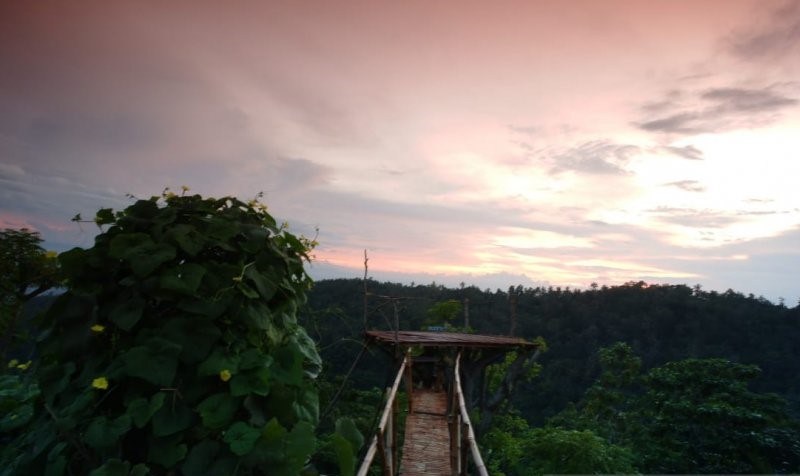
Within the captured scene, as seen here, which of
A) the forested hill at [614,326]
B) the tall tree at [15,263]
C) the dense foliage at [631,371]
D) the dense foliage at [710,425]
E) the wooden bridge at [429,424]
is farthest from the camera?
the forested hill at [614,326]

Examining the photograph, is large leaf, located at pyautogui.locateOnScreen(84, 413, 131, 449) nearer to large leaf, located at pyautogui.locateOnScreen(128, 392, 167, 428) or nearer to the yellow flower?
large leaf, located at pyautogui.locateOnScreen(128, 392, 167, 428)

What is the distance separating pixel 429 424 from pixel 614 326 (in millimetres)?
28669

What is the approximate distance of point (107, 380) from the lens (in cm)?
91

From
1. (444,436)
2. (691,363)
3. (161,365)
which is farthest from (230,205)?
(691,363)

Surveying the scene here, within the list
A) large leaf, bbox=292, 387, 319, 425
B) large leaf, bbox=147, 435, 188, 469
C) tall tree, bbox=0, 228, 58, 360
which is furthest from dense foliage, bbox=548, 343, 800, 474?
tall tree, bbox=0, 228, 58, 360

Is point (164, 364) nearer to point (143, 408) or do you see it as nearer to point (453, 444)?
point (143, 408)

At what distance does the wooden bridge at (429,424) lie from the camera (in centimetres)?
354

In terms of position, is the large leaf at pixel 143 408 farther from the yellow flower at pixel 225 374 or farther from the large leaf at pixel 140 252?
the large leaf at pixel 140 252

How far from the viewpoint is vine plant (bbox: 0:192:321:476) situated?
900mm

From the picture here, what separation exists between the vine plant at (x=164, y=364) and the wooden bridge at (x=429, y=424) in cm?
182

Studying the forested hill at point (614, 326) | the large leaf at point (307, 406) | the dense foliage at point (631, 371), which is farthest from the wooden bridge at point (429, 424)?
the forested hill at point (614, 326)

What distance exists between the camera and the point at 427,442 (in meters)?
5.56

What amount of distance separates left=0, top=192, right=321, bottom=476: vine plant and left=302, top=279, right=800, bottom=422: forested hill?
62.7ft

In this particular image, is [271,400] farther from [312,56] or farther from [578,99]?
[578,99]
